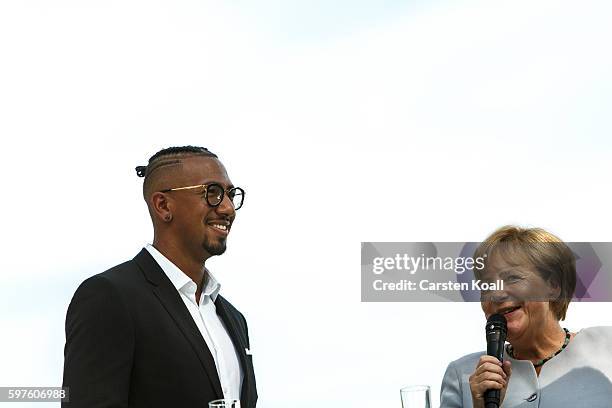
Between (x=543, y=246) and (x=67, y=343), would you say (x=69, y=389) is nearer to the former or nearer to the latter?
(x=67, y=343)

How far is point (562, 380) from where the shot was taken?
718cm

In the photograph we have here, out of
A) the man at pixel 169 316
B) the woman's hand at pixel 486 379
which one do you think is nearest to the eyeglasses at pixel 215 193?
the man at pixel 169 316

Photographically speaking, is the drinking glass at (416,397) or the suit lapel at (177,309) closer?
the drinking glass at (416,397)

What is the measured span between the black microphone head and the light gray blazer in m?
0.55

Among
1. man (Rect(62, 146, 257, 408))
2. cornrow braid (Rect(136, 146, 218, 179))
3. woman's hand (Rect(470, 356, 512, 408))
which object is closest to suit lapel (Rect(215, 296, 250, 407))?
man (Rect(62, 146, 257, 408))

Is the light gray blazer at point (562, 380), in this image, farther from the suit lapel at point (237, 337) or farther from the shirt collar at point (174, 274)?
the shirt collar at point (174, 274)

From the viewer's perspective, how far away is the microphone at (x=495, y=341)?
636cm

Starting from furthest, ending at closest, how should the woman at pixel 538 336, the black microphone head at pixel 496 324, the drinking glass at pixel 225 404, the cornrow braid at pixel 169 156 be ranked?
the cornrow braid at pixel 169 156, the woman at pixel 538 336, the black microphone head at pixel 496 324, the drinking glass at pixel 225 404

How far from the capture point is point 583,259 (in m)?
7.98

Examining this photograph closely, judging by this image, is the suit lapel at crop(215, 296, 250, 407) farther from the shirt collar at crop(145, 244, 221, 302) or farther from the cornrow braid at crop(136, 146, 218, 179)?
the cornrow braid at crop(136, 146, 218, 179)

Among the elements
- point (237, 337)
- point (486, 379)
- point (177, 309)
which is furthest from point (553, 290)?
point (177, 309)

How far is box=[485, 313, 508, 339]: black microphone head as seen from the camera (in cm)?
673

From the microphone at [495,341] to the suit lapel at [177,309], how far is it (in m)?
1.74

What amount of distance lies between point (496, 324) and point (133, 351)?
2304 millimetres
